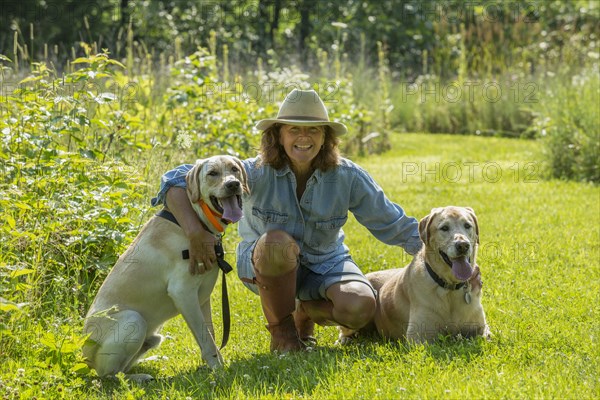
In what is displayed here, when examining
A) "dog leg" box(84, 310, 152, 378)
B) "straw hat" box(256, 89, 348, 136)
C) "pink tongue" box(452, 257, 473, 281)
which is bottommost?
"dog leg" box(84, 310, 152, 378)

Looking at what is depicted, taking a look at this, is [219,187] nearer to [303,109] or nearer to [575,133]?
[303,109]

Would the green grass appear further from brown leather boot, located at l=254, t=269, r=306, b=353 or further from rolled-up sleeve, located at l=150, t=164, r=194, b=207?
rolled-up sleeve, located at l=150, t=164, r=194, b=207

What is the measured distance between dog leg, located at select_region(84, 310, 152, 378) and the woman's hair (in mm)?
1193

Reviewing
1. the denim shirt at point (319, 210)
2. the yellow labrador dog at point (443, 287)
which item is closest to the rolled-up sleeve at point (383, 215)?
the denim shirt at point (319, 210)

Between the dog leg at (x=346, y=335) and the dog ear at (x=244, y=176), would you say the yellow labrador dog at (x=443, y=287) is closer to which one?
the dog leg at (x=346, y=335)

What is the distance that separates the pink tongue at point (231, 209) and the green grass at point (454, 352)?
0.77 meters

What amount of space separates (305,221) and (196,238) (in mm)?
806

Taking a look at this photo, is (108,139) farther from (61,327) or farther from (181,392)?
(181,392)

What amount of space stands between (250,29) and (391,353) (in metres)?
17.8

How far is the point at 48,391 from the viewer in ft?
12.0

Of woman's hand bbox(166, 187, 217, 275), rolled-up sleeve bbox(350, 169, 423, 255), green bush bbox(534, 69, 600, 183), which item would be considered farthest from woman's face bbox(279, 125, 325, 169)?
green bush bbox(534, 69, 600, 183)

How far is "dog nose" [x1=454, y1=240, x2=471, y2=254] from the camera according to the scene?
159 inches

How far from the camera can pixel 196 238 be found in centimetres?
412

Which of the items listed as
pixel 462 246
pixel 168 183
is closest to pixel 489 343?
pixel 462 246
